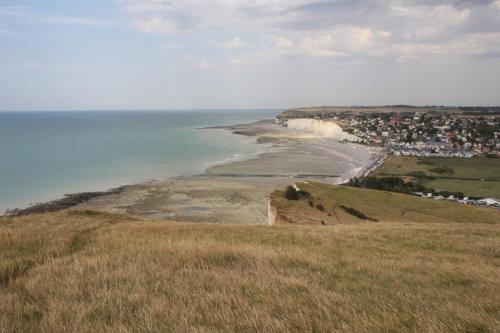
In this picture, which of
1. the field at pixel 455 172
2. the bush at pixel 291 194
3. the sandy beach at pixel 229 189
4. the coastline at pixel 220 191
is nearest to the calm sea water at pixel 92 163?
the coastline at pixel 220 191

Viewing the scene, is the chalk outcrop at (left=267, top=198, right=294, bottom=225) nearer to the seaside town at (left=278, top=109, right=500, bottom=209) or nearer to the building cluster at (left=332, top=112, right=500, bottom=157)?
the seaside town at (left=278, top=109, right=500, bottom=209)

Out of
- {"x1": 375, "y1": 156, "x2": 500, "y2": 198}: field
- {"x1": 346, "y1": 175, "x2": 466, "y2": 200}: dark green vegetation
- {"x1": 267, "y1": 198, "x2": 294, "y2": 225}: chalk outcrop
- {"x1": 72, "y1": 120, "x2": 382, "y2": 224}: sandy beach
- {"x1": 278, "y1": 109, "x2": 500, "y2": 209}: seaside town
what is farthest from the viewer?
{"x1": 278, "y1": 109, "x2": 500, "y2": 209}: seaside town

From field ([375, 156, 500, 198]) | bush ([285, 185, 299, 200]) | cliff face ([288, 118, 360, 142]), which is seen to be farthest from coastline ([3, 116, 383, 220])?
cliff face ([288, 118, 360, 142])

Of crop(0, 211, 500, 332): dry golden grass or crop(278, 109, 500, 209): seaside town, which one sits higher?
crop(0, 211, 500, 332): dry golden grass

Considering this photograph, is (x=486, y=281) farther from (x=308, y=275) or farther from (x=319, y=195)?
(x=319, y=195)

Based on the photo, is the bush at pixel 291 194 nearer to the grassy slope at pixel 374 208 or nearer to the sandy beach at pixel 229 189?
the grassy slope at pixel 374 208

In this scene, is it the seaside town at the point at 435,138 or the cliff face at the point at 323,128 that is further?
the cliff face at the point at 323,128
